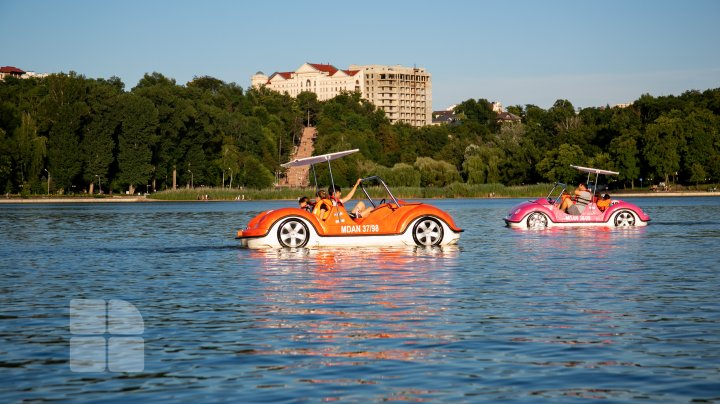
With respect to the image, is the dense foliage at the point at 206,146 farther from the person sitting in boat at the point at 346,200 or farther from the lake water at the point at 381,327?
the lake water at the point at 381,327

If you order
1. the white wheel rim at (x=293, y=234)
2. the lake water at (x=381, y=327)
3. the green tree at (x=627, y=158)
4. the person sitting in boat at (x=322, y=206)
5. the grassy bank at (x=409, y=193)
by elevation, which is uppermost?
the green tree at (x=627, y=158)

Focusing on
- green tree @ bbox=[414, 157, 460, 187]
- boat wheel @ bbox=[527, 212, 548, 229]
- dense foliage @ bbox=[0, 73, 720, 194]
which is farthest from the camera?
green tree @ bbox=[414, 157, 460, 187]

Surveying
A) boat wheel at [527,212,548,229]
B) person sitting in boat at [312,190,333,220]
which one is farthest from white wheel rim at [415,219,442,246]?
boat wheel at [527,212,548,229]

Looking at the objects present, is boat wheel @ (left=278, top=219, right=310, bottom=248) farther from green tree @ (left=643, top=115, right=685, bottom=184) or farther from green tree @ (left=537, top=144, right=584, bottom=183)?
green tree @ (left=537, top=144, right=584, bottom=183)

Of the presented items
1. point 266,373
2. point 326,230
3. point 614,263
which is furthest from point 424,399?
point 326,230

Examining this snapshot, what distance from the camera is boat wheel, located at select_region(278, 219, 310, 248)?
1054 inches

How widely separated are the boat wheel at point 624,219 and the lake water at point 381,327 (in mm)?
12119

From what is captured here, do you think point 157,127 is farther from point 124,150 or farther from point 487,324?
point 487,324

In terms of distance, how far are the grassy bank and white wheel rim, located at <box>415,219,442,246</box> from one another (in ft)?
271

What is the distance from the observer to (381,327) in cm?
1284

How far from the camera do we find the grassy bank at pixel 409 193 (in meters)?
118

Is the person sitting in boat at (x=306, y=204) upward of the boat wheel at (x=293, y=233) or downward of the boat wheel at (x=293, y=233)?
upward

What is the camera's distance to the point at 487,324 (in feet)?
43.0

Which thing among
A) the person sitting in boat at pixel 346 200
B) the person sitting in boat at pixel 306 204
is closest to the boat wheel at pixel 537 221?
the person sitting in boat at pixel 346 200
